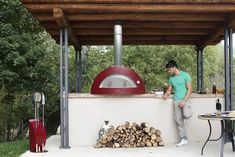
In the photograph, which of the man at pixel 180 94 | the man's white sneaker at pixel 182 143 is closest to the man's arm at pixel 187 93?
the man at pixel 180 94

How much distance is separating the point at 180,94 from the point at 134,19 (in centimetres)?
157

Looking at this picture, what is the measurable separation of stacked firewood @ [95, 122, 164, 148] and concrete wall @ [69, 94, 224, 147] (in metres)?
0.33

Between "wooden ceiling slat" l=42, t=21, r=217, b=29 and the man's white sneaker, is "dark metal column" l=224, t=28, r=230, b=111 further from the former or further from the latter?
the man's white sneaker

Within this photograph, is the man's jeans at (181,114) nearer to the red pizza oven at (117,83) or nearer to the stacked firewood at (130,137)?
the stacked firewood at (130,137)

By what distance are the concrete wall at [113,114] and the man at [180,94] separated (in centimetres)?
28

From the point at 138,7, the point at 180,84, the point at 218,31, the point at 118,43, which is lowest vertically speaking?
the point at 180,84

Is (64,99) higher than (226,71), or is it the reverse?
(226,71)

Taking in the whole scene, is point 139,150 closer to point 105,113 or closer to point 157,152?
point 157,152

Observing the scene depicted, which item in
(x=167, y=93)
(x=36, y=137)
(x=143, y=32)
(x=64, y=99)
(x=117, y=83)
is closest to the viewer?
(x=36, y=137)

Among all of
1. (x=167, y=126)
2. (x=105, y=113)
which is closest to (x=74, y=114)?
(x=105, y=113)

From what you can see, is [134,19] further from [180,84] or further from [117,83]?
[180,84]

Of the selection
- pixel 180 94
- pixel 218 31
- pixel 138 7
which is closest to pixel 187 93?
pixel 180 94

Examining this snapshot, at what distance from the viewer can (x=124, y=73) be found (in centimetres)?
815

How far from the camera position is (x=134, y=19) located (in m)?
8.12
